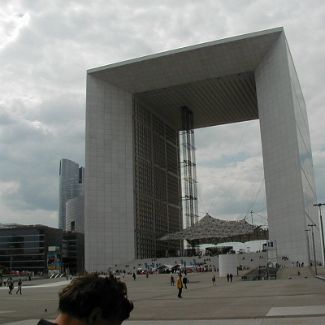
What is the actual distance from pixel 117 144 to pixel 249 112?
34566 mm

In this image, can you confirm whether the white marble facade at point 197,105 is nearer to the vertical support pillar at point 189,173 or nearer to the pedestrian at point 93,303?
the vertical support pillar at point 189,173

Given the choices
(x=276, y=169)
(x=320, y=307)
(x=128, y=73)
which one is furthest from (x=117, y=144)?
(x=320, y=307)

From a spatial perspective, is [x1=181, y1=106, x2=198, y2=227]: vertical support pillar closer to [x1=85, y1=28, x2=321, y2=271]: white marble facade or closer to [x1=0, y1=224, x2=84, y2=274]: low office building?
[x1=85, y1=28, x2=321, y2=271]: white marble facade

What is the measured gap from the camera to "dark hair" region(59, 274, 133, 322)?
9.23 ft

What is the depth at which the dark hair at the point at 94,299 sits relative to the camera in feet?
9.23

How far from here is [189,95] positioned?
110m

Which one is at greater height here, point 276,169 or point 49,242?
point 276,169

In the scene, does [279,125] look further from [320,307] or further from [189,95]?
[320,307]

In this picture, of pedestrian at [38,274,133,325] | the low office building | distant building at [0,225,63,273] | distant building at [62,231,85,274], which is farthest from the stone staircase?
distant building at [62,231,85,274]

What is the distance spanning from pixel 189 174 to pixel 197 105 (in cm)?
1864

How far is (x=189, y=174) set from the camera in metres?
126

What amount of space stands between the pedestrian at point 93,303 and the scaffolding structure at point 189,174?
388 ft

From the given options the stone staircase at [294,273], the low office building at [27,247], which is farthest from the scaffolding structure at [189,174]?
the stone staircase at [294,273]

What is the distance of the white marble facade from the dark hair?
8565 centimetres
